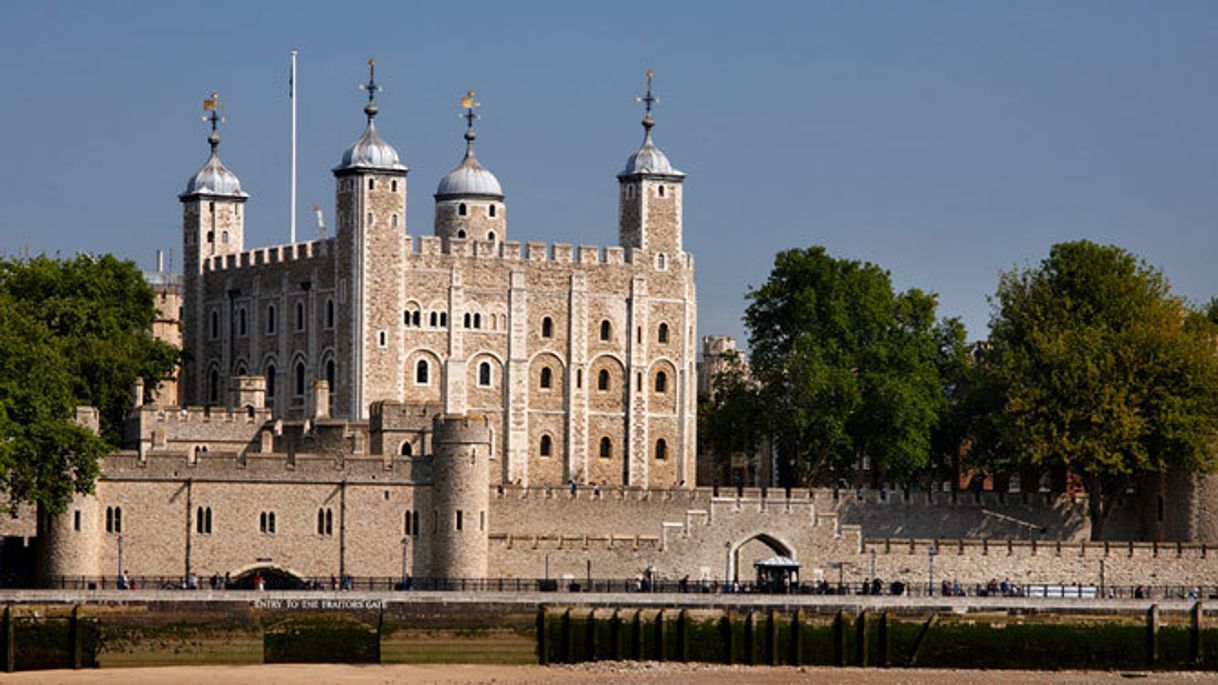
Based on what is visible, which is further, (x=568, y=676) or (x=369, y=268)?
(x=369, y=268)

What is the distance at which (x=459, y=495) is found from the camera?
303 feet

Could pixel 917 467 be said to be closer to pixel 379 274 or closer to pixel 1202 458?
pixel 1202 458

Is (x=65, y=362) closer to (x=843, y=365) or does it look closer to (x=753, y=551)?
(x=753, y=551)

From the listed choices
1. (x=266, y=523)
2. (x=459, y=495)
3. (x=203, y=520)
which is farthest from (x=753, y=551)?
(x=203, y=520)

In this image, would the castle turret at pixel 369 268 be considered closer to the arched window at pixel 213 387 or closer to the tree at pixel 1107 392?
the arched window at pixel 213 387

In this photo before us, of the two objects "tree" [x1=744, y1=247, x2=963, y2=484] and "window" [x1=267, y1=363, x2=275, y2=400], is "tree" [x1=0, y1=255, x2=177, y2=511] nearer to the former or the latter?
"window" [x1=267, y1=363, x2=275, y2=400]

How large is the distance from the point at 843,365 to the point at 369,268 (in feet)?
51.4

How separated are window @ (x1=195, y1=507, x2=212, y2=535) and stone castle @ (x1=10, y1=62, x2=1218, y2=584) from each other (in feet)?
0.13

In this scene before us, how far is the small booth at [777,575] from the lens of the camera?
91.6 meters

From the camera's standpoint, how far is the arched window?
11669 cm

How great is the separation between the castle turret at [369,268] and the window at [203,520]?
17.8m

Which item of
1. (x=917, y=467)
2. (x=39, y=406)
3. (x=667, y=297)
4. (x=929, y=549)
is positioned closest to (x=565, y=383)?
(x=667, y=297)

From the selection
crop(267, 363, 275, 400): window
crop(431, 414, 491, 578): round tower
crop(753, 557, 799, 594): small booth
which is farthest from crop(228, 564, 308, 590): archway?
crop(267, 363, 275, 400): window

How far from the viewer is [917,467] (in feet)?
357
